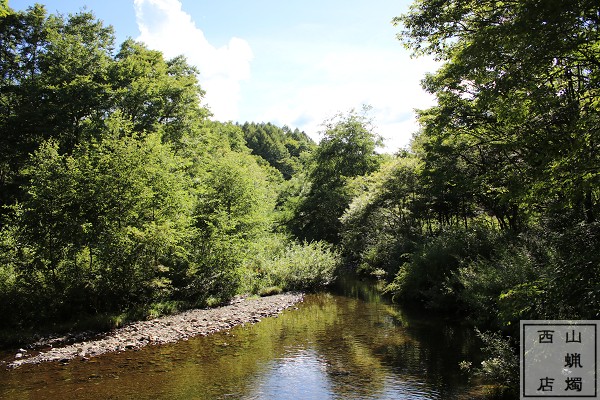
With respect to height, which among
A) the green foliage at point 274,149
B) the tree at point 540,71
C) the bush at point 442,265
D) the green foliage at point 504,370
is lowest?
the green foliage at point 504,370

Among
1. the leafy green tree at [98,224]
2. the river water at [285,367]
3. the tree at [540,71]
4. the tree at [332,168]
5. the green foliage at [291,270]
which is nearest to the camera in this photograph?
the tree at [540,71]

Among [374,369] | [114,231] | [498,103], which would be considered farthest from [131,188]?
[498,103]

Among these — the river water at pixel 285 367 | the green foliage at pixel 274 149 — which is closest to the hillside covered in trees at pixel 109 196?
the river water at pixel 285 367

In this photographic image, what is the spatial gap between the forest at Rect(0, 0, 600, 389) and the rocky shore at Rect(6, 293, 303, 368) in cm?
154

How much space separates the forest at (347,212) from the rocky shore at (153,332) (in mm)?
1540

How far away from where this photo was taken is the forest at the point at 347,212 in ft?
25.8

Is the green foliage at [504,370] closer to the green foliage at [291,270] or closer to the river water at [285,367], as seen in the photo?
the river water at [285,367]

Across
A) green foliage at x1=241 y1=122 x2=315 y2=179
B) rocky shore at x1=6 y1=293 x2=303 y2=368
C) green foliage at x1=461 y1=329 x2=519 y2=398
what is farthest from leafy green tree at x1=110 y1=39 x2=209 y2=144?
green foliage at x1=241 y1=122 x2=315 y2=179

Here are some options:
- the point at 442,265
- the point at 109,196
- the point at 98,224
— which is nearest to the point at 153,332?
the point at 98,224

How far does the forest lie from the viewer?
7875 mm

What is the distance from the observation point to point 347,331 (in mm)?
15664

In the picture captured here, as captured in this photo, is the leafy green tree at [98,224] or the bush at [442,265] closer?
the leafy green tree at [98,224]

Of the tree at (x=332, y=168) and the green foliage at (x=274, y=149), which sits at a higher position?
the green foliage at (x=274, y=149)

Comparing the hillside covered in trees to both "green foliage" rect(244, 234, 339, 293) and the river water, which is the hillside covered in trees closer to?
"green foliage" rect(244, 234, 339, 293)
